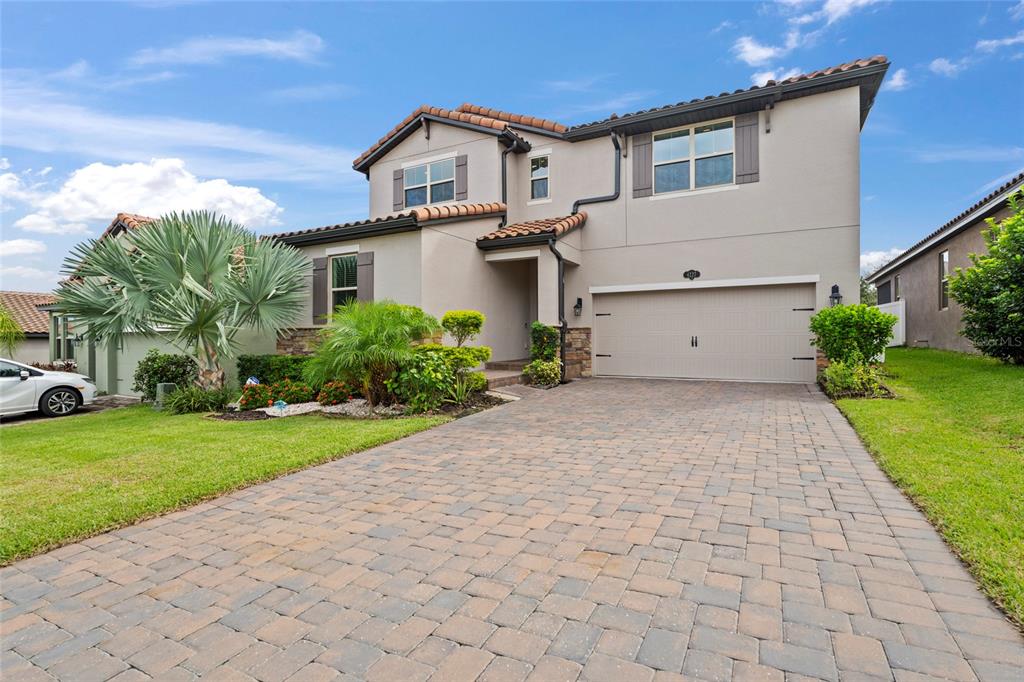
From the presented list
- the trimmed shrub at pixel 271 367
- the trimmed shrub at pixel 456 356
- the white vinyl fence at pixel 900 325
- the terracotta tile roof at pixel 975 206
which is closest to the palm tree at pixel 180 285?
the trimmed shrub at pixel 271 367

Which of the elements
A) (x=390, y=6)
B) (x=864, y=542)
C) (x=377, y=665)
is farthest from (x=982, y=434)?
(x=390, y=6)

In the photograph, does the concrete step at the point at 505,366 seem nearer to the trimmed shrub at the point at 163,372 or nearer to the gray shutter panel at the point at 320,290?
the gray shutter panel at the point at 320,290

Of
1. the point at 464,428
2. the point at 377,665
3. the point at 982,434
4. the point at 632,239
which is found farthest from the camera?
the point at 632,239

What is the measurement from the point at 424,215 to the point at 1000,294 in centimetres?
1185

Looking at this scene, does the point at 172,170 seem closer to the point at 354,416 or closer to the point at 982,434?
the point at 354,416

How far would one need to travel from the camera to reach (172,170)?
1450 cm

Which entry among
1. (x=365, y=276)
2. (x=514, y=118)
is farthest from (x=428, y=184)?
(x=365, y=276)

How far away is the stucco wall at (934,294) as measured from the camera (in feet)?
46.8

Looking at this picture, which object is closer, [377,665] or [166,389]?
[377,665]

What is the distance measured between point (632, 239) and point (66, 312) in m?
12.5

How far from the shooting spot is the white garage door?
1172 cm

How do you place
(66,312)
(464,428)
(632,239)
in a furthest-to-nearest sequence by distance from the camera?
(632,239) < (66,312) < (464,428)

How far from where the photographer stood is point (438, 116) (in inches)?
586

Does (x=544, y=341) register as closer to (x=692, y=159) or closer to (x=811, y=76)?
(x=692, y=159)
